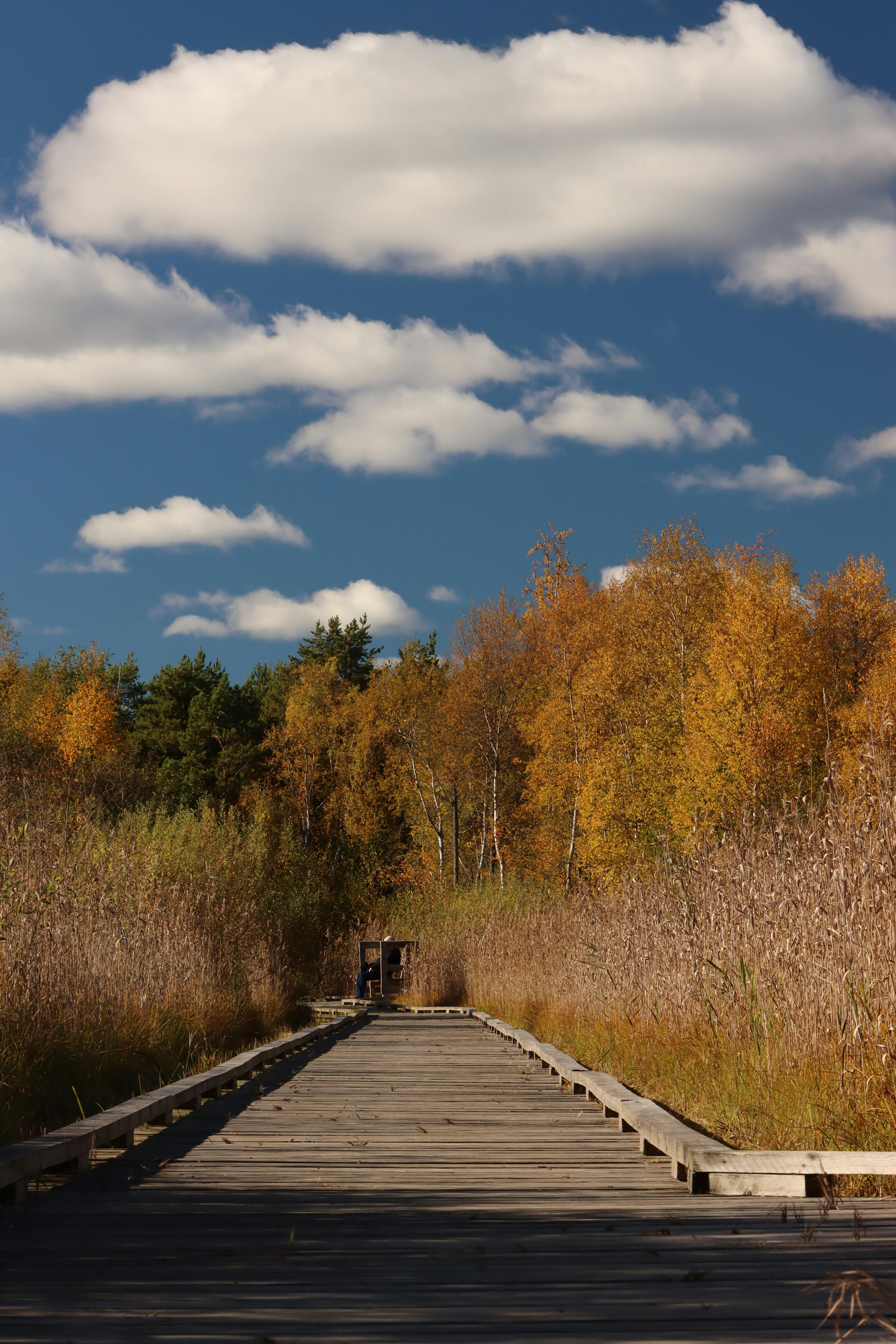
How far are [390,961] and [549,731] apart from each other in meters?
6.85

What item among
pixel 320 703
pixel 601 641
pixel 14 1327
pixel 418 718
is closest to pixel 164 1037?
pixel 14 1327

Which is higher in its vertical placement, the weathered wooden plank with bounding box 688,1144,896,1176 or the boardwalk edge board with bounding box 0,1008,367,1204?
the weathered wooden plank with bounding box 688,1144,896,1176

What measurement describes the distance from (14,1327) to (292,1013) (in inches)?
617

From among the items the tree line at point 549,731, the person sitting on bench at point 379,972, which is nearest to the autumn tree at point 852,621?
the tree line at point 549,731

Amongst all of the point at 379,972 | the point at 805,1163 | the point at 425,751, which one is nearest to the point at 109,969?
the point at 805,1163

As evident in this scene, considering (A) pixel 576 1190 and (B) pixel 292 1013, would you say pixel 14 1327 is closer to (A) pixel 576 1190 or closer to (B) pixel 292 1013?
(A) pixel 576 1190

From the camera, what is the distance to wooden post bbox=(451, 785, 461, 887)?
32.4 metres

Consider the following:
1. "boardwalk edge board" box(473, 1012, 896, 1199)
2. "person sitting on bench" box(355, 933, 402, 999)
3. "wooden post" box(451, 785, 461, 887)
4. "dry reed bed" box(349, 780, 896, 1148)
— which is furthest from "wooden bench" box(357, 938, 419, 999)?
"boardwalk edge board" box(473, 1012, 896, 1199)

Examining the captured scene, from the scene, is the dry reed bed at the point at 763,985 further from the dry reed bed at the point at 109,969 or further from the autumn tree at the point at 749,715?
the autumn tree at the point at 749,715

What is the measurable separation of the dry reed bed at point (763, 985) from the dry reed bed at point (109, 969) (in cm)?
350

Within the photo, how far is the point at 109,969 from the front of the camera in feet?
30.2

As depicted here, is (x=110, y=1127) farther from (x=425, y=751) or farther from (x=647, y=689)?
(x=425, y=751)

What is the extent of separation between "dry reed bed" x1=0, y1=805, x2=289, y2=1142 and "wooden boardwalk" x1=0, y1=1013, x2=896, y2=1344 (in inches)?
38.3

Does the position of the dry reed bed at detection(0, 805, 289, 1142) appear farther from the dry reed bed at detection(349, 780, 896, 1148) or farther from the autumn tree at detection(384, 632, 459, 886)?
the autumn tree at detection(384, 632, 459, 886)
